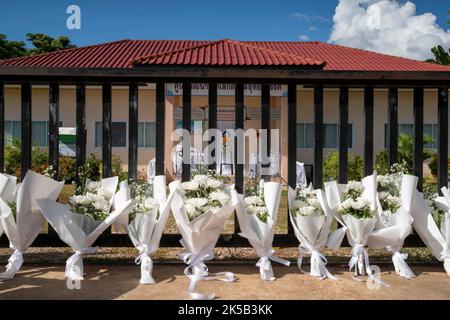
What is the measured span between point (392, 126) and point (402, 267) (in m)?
0.89

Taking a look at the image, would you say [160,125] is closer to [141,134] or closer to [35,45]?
[141,134]

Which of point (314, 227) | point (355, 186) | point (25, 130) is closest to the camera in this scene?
point (314, 227)

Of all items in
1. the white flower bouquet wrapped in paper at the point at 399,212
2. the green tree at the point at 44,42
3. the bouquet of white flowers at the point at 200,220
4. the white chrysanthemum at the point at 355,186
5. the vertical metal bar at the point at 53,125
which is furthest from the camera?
the green tree at the point at 44,42

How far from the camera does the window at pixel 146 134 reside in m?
12.7

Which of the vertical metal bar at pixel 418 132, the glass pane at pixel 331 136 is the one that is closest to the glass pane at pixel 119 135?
the glass pane at pixel 331 136

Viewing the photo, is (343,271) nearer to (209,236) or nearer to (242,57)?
(209,236)

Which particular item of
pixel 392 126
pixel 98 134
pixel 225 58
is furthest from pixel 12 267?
pixel 98 134

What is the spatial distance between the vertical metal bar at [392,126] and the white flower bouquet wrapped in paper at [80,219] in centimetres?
169

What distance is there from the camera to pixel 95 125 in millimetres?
12680

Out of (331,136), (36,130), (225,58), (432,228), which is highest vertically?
(225,58)

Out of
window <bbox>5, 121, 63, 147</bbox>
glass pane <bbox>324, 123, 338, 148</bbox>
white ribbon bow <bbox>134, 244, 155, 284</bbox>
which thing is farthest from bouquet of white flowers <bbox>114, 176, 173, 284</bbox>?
window <bbox>5, 121, 63, 147</bbox>

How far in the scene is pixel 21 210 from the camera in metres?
2.08

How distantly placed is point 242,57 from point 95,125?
542cm

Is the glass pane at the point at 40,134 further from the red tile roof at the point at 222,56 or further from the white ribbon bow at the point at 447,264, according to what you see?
the white ribbon bow at the point at 447,264
